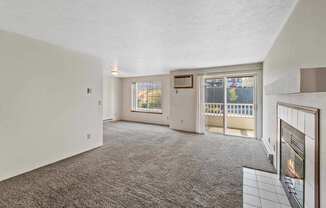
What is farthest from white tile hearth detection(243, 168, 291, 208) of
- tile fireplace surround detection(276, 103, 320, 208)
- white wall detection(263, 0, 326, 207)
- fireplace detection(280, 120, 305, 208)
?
white wall detection(263, 0, 326, 207)

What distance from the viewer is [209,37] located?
2635mm

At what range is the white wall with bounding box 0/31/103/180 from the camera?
96.5 inches

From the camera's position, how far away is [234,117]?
19.6 feet

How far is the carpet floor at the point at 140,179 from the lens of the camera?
197 cm

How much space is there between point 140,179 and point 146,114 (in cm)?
514

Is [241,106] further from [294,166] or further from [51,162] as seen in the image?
[51,162]

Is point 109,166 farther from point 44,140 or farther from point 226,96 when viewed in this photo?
point 226,96

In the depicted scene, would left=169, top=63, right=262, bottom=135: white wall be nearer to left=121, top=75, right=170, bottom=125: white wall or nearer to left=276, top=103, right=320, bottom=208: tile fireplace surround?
left=121, top=75, right=170, bottom=125: white wall

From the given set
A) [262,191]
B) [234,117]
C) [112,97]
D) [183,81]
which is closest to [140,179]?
[262,191]

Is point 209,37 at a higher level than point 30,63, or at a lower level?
higher

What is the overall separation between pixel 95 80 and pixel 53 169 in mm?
2099

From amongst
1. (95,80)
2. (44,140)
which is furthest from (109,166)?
(95,80)

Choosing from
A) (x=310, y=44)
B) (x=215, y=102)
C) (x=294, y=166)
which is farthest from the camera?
(x=215, y=102)

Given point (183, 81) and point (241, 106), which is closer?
point (241, 106)
